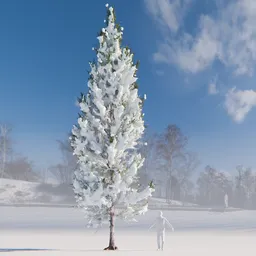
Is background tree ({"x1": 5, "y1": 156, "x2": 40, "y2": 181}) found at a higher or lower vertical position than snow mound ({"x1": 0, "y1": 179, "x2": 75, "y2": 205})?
higher

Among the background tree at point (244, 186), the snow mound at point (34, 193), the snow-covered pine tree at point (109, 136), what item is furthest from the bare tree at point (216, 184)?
the snow-covered pine tree at point (109, 136)

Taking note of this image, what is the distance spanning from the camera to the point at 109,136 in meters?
16.0

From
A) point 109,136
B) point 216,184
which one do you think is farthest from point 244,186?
point 109,136

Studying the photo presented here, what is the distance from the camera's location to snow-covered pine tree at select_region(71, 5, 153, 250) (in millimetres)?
15219

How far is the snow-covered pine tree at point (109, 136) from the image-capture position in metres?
15.2

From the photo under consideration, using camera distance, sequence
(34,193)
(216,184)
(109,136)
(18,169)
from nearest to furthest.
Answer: (109,136) < (34,193) < (18,169) < (216,184)

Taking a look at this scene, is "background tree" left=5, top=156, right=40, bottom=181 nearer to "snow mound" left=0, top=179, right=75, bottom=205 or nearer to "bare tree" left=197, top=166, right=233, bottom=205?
"snow mound" left=0, top=179, right=75, bottom=205

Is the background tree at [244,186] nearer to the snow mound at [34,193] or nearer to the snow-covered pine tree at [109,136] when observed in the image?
the snow mound at [34,193]

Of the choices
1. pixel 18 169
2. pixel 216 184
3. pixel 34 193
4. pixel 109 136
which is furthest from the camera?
pixel 216 184

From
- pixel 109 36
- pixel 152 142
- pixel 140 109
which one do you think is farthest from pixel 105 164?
pixel 152 142

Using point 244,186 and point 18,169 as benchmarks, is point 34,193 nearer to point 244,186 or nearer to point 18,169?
point 18,169

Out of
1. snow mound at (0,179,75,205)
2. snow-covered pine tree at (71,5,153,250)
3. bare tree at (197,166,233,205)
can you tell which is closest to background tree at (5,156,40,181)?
snow mound at (0,179,75,205)

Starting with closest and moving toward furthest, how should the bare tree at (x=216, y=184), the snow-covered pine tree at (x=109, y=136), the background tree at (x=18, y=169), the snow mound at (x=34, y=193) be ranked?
the snow-covered pine tree at (x=109, y=136)
the snow mound at (x=34, y=193)
the background tree at (x=18, y=169)
the bare tree at (x=216, y=184)

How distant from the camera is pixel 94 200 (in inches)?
584
